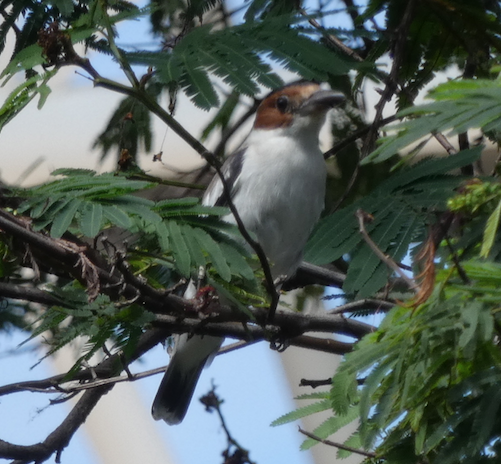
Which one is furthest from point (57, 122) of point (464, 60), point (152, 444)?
point (464, 60)

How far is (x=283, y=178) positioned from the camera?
3.90 m

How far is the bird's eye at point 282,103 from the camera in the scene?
416cm

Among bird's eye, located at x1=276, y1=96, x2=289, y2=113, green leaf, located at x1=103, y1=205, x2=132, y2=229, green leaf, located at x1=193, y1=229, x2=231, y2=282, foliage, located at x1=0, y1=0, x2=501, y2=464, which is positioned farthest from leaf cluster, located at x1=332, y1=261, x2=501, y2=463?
bird's eye, located at x1=276, y1=96, x2=289, y2=113

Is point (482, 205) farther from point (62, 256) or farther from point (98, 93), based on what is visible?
point (98, 93)

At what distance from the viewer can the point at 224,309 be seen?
8.86 feet

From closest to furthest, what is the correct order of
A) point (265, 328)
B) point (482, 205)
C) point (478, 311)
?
point (478, 311) → point (482, 205) → point (265, 328)

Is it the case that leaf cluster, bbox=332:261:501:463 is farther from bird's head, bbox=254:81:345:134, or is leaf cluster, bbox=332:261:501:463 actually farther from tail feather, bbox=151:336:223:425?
tail feather, bbox=151:336:223:425

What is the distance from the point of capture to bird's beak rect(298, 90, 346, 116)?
368 centimetres

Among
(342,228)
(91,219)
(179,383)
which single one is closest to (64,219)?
(91,219)

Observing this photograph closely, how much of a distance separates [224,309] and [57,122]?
449 cm

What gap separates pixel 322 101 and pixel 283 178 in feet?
1.26

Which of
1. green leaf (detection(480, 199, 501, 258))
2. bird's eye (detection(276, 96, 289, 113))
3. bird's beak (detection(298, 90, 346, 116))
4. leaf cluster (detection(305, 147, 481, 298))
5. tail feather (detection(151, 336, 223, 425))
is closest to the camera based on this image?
green leaf (detection(480, 199, 501, 258))

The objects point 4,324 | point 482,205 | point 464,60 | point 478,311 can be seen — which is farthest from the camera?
point 4,324

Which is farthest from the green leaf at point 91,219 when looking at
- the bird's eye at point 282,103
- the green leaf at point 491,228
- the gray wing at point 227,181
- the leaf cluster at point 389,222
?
the bird's eye at point 282,103
